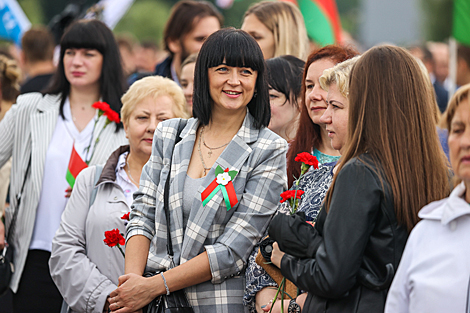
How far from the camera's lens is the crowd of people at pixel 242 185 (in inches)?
94.3

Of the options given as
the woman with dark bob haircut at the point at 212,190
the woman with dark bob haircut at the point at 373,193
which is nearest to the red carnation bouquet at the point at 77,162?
the woman with dark bob haircut at the point at 212,190

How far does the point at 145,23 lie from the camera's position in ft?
139

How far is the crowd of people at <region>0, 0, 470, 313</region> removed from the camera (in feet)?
7.86

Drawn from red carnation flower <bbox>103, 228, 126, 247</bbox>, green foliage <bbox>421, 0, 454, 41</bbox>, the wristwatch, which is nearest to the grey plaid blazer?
red carnation flower <bbox>103, 228, 126, 247</bbox>

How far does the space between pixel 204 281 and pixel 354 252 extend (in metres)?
0.92

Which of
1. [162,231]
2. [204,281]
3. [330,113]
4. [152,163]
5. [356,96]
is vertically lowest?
[204,281]

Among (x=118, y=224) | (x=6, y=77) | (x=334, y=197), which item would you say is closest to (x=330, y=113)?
(x=334, y=197)

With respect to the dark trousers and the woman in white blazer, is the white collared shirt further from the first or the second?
the woman in white blazer

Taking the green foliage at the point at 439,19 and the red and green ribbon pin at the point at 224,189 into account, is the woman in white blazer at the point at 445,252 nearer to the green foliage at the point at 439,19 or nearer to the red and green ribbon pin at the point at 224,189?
the red and green ribbon pin at the point at 224,189

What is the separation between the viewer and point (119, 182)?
3863 millimetres

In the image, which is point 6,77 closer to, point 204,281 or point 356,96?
point 204,281

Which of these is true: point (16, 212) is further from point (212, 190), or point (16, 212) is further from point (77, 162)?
point (212, 190)

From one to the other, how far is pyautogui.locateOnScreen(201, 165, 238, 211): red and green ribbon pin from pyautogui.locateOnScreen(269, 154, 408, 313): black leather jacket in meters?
0.63

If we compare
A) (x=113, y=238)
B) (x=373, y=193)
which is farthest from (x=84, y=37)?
(x=373, y=193)
